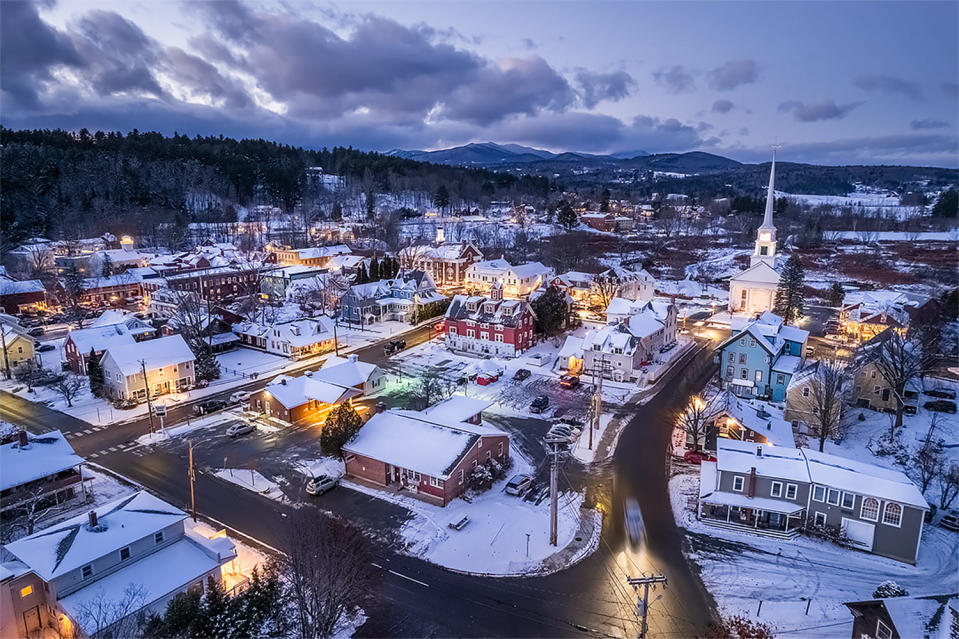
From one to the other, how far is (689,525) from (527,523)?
265 inches

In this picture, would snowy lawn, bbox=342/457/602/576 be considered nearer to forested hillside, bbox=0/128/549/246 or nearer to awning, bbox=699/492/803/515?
awning, bbox=699/492/803/515

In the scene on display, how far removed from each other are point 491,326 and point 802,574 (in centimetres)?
2932

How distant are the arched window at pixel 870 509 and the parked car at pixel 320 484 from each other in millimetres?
22157

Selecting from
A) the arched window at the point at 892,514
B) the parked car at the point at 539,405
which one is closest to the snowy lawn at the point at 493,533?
the parked car at the point at 539,405

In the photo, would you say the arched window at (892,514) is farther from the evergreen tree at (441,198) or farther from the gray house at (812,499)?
the evergreen tree at (441,198)

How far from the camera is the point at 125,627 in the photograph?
48.5 ft

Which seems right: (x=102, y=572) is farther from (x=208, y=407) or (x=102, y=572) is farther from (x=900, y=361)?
(x=900, y=361)

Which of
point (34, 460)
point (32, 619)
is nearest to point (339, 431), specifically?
point (32, 619)

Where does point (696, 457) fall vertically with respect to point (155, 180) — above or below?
below

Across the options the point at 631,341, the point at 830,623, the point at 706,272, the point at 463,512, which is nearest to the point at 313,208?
the point at 706,272

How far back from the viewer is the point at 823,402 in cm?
2883

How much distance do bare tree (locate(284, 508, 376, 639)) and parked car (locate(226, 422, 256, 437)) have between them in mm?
12394

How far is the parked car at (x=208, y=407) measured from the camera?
33.9 metres

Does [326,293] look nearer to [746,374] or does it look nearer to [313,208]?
[746,374]
